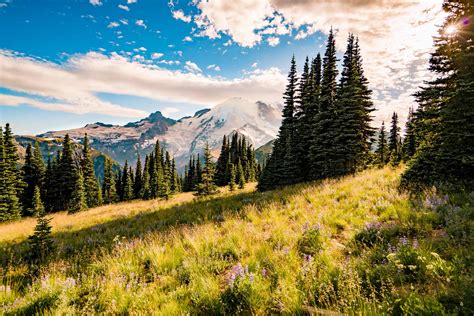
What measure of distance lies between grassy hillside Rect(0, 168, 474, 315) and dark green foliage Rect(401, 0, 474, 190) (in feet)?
11.4

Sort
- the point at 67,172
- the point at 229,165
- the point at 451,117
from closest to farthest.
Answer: the point at 451,117
the point at 67,172
the point at 229,165

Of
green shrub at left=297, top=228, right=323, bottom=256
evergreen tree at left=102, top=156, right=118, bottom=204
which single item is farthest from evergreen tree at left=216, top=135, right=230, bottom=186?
green shrub at left=297, top=228, right=323, bottom=256

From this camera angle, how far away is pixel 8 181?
4234 cm

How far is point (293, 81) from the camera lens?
118 ft

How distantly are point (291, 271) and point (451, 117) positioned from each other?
10.6m

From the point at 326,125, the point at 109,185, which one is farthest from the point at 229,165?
the point at 326,125

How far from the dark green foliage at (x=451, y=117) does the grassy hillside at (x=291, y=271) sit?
3.48 metres

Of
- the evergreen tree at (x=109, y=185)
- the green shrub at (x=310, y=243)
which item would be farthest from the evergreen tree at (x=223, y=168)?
the green shrub at (x=310, y=243)

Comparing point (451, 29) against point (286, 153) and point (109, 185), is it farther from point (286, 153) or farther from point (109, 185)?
point (109, 185)

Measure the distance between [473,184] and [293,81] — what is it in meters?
30.1

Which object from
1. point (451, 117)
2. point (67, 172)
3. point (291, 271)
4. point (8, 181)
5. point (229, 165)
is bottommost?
point (8, 181)

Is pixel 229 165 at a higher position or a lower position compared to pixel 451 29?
lower

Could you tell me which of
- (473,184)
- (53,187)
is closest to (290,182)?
(473,184)

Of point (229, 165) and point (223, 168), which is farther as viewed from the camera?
point (223, 168)
